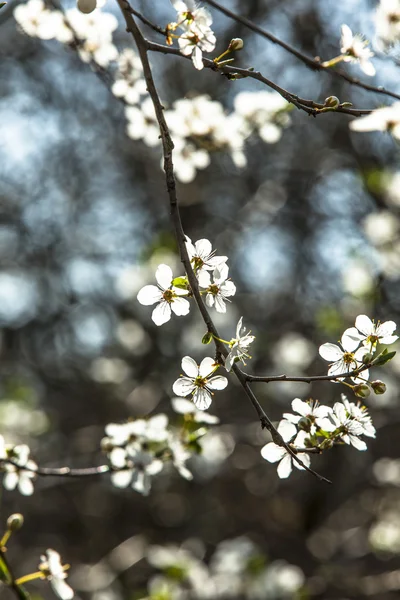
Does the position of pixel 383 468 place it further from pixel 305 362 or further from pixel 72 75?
pixel 72 75

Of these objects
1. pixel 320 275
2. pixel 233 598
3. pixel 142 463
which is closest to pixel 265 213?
pixel 320 275

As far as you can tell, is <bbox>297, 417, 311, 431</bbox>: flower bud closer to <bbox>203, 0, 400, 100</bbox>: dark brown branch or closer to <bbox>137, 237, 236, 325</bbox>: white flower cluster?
<bbox>137, 237, 236, 325</bbox>: white flower cluster

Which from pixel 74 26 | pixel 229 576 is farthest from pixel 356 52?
pixel 229 576

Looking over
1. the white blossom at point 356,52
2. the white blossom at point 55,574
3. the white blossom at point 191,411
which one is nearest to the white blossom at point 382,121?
the white blossom at point 356,52

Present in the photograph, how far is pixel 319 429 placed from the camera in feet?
4.76

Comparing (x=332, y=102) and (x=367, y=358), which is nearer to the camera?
(x=367, y=358)

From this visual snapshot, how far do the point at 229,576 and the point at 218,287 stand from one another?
2726 millimetres

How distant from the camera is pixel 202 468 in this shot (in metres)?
4.57

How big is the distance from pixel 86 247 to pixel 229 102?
1.88 metres

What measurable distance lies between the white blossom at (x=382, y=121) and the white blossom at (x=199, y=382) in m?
0.65

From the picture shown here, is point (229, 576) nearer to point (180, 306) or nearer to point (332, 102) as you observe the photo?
point (180, 306)

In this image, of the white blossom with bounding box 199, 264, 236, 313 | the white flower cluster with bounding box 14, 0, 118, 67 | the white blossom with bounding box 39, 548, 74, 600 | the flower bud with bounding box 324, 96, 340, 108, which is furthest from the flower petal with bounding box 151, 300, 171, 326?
the white flower cluster with bounding box 14, 0, 118, 67

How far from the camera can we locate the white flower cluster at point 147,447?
6.57 ft

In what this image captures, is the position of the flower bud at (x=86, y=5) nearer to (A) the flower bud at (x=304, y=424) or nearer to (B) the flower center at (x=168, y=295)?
(B) the flower center at (x=168, y=295)
